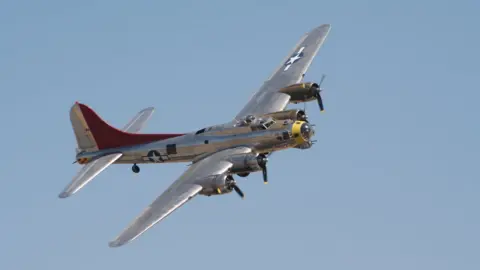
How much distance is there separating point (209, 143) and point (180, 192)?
5.86m

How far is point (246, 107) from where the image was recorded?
65562mm

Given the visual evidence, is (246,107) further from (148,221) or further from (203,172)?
(148,221)

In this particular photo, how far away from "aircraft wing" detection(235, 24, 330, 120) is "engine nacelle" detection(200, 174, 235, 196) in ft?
27.4

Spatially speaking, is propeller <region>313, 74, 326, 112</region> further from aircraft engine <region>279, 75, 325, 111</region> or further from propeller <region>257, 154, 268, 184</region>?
propeller <region>257, 154, 268, 184</region>

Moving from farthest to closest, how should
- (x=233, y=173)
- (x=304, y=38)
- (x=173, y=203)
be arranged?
(x=304, y=38), (x=233, y=173), (x=173, y=203)

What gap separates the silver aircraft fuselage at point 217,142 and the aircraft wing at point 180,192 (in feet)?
2.58

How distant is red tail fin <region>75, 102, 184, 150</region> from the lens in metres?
63.2

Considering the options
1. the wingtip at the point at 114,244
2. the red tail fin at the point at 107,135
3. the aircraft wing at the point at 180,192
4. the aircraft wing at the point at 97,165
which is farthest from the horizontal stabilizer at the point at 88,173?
the wingtip at the point at 114,244

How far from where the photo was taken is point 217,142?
6041cm

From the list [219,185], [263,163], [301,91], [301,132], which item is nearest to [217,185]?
[219,185]

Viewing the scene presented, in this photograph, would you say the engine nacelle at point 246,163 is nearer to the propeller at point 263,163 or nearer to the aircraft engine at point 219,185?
the propeller at point 263,163

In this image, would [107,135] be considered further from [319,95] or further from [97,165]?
[319,95]

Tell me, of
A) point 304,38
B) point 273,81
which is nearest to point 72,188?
point 273,81

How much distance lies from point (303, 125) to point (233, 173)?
5265 millimetres
